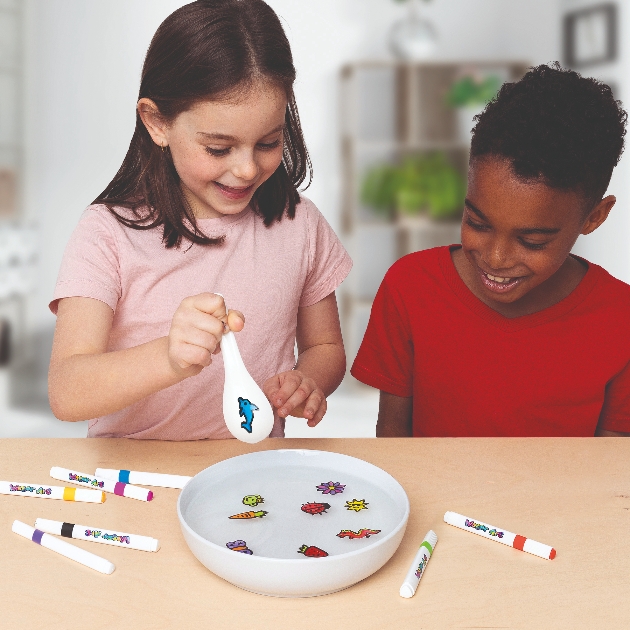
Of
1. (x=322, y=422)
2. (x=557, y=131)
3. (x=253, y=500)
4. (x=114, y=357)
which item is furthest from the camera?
(x=322, y=422)

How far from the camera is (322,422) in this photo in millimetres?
3098

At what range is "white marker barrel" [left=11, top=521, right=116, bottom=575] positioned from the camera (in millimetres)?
588

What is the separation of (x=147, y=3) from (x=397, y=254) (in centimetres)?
154

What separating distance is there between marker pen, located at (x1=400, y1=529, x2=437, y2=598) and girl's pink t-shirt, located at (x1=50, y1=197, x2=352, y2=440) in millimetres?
469

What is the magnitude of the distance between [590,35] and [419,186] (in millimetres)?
948

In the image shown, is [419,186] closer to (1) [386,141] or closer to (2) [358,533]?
(1) [386,141]

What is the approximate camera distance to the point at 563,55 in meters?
3.41

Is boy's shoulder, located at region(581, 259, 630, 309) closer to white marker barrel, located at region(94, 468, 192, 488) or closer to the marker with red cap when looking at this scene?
the marker with red cap

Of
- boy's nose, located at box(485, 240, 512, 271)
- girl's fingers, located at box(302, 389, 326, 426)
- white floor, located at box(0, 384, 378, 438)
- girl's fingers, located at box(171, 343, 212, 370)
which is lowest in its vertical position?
white floor, located at box(0, 384, 378, 438)

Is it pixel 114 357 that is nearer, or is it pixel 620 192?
pixel 114 357

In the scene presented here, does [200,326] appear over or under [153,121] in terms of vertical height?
under

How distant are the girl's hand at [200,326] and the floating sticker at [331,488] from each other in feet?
0.52

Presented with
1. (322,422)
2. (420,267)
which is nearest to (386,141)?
(322,422)

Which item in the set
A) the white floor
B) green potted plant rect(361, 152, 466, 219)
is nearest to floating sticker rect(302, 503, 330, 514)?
the white floor
